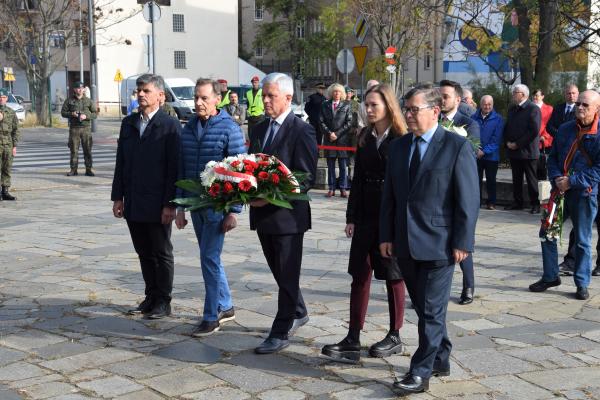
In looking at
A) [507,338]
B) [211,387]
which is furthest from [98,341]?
[507,338]

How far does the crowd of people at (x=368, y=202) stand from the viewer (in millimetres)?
5262

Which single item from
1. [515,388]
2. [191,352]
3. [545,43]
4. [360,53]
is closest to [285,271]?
[191,352]

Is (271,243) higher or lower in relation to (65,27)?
lower

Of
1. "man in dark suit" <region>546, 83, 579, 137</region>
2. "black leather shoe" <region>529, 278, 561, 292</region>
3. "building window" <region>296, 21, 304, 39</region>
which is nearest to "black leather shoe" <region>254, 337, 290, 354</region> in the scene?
"black leather shoe" <region>529, 278, 561, 292</region>

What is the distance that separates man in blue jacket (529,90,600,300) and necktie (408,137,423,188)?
9.94 ft

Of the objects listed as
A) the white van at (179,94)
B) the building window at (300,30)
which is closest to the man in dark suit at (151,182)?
the white van at (179,94)

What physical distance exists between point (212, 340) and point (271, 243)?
2.86 ft

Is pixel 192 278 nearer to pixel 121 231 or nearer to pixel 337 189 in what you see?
pixel 121 231

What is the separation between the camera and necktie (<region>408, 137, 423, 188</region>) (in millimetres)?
5293

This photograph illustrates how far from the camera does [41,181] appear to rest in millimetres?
17609

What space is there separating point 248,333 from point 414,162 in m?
2.12

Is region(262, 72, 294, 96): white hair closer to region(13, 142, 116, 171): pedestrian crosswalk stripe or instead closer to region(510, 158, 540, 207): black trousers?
region(510, 158, 540, 207): black trousers

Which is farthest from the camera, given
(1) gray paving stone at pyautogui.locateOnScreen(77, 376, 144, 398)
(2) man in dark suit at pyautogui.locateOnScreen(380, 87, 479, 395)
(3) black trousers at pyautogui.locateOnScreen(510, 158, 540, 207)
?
(3) black trousers at pyautogui.locateOnScreen(510, 158, 540, 207)

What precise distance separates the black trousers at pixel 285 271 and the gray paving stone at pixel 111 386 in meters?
1.12
